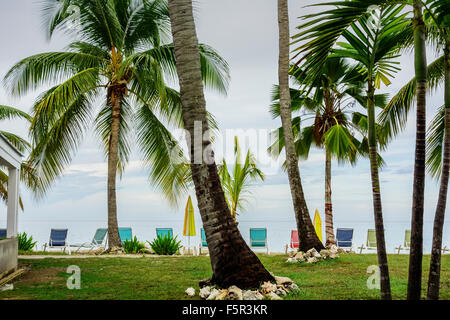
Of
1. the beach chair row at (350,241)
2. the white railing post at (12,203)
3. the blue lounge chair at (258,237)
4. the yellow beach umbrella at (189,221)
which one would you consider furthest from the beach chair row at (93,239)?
the white railing post at (12,203)

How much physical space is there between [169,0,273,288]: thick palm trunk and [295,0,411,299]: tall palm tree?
5.82 ft

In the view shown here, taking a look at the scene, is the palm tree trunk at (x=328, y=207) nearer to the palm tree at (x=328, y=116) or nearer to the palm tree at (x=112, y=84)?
the palm tree at (x=328, y=116)

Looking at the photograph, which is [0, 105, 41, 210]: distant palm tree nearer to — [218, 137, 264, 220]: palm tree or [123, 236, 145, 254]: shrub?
[123, 236, 145, 254]: shrub

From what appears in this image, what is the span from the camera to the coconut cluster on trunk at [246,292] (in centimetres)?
547

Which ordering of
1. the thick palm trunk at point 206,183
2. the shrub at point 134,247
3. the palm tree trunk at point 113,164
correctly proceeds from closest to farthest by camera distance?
the thick palm trunk at point 206,183
the shrub at point 134,247
the palm tree trunk at point 113,164

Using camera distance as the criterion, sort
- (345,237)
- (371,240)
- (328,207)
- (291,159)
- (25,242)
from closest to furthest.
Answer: (291,159) < (328,207) < (371,240) < (25,242) < (345,237)

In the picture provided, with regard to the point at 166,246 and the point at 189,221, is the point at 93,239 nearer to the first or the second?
the point at 166,246

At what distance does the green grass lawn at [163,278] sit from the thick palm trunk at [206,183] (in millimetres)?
749

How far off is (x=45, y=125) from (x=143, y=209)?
17.0ft

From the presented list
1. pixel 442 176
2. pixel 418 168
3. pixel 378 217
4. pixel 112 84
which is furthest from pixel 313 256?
pixel 112 84

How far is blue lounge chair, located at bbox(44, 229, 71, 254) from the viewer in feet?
51.0

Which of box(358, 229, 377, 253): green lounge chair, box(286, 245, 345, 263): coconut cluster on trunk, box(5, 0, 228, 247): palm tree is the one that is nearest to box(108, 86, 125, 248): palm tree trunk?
box(5, 0, 228, 247): palm tree

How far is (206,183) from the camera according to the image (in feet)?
19.2

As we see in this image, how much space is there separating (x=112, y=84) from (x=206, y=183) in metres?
9.23
